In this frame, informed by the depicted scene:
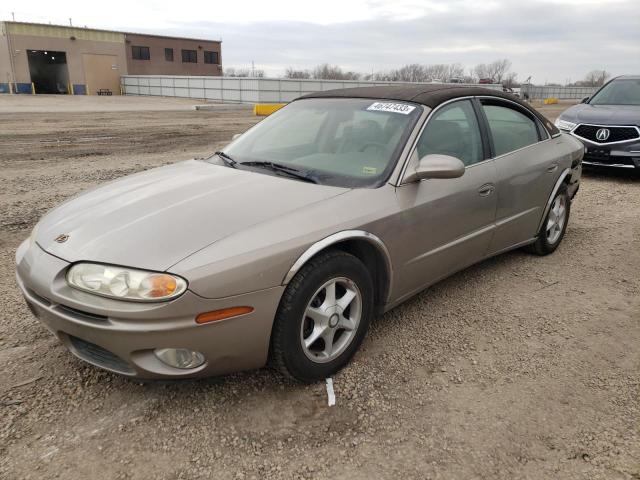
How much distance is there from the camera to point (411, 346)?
3.11m

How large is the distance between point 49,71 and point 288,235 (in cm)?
5617

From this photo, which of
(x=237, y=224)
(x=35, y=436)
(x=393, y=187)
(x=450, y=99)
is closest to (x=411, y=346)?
(x=393, y=187)

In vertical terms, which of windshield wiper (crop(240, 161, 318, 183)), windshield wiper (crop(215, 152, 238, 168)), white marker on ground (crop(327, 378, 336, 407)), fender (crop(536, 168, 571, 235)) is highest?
windshield wiper (crop(240, 161, 318, 183))

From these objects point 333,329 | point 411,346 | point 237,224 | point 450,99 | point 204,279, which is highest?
point 450,99

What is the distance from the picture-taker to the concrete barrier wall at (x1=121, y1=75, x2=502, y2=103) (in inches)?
1095

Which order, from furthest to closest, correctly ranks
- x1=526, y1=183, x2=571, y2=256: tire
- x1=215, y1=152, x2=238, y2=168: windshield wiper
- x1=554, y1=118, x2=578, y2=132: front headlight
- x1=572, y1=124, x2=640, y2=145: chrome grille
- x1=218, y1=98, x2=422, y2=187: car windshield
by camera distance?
x1=554, y1=118, x2=578, y2=132: front headlight → x1=572, y1=124, x2=640, y2=145: chrome grille → x1=526, y1=183, x2=571, y2=256: tire → x1=215, y1=152, x2=238, y2=168: windshield wiper → x1=218, y1=98, x2=422, y2=187: car windshield

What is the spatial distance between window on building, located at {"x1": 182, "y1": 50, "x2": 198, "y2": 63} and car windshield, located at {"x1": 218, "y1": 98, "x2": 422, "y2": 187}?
60.1 metres

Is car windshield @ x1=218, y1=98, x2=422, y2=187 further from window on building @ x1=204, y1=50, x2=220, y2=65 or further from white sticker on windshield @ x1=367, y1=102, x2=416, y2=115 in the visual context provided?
window on building @ x1=204, y1=50, x2=220, y2=65

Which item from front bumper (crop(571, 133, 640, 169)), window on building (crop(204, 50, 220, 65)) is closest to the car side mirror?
front bumper (crop(571, 133, 640, 169))

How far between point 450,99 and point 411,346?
173 centimetres

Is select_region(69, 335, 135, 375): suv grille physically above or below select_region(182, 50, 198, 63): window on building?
below

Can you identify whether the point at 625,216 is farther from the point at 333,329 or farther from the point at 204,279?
the point at 204,279

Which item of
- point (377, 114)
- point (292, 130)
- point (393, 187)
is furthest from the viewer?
point (292, 130)

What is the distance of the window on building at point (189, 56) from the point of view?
58188 mm
